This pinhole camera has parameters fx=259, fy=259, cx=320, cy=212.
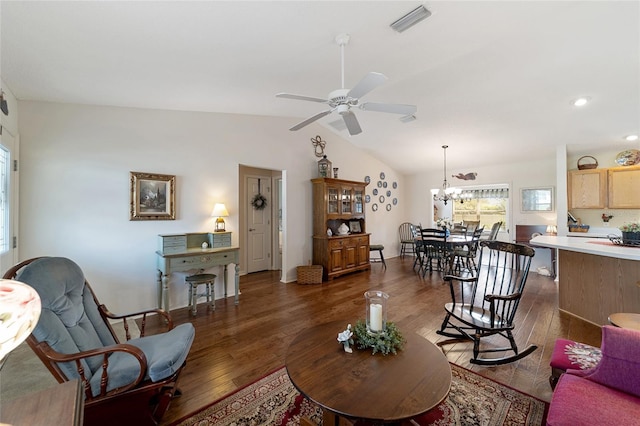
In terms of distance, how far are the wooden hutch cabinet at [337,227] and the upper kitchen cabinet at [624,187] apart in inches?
170

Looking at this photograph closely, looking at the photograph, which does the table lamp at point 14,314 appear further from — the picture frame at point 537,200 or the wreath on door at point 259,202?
the picture frame at point 537,200

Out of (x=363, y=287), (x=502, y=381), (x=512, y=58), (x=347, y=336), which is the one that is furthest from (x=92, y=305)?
(x=512, y=58)

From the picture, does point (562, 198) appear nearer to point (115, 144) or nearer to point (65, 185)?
point (115, 144)

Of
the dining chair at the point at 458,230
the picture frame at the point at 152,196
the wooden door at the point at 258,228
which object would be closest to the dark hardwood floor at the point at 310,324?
the wooden door at the point at 258,228

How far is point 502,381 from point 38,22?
4.07m

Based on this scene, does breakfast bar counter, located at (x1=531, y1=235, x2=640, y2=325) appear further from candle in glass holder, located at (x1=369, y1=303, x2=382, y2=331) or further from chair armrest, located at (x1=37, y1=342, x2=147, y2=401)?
chair armrest, located at (x1=37, y1=342, x2=147, y2=401)

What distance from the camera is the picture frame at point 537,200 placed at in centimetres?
545

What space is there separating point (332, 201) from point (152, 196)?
3.05 metres

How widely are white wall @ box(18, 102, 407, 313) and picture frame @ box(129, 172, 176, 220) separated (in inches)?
2.7

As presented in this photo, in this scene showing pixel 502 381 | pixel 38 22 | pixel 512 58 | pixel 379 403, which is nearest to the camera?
pixel 379 403

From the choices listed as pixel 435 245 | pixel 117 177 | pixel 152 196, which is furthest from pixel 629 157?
pixel 117 177

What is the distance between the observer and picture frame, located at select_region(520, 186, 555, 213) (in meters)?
5.45

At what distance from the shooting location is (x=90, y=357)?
4.92 feet

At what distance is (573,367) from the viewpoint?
166 cm
